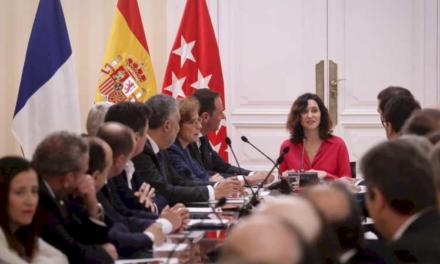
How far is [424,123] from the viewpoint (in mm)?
3465

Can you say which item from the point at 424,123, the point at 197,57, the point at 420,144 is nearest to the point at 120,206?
the point at 424,123

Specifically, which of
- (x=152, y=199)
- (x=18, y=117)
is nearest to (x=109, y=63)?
(x=18, y=117)

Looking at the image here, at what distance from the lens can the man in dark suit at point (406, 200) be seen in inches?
72.9

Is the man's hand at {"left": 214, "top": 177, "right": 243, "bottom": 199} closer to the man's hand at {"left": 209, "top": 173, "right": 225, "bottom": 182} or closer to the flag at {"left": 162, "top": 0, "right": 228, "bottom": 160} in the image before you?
the man's hand at {"left": 209, "top": 173, "right": 225, "bottom": 182}

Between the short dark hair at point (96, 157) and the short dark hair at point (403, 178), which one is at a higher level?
the short dark hair at point (403, 178)

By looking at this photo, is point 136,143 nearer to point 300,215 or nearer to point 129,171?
point 129,171

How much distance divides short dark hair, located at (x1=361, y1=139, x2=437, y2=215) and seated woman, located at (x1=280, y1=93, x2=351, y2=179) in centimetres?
384

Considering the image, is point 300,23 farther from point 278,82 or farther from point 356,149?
point 356,149

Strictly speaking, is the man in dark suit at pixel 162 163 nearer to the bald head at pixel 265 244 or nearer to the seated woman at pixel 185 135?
the seated woman at pixel 185 135

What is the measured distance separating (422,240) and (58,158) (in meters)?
1.42

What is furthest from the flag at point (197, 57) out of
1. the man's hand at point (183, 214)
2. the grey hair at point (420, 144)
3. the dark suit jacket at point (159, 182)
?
the grey hair at point (420, 144)

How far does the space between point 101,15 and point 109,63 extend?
111cm

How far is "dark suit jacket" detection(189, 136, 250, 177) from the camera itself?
6008 mm

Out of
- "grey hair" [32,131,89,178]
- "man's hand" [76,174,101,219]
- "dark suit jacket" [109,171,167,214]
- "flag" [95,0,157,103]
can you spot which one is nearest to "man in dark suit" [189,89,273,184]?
"flag" [95,0,157,103]
